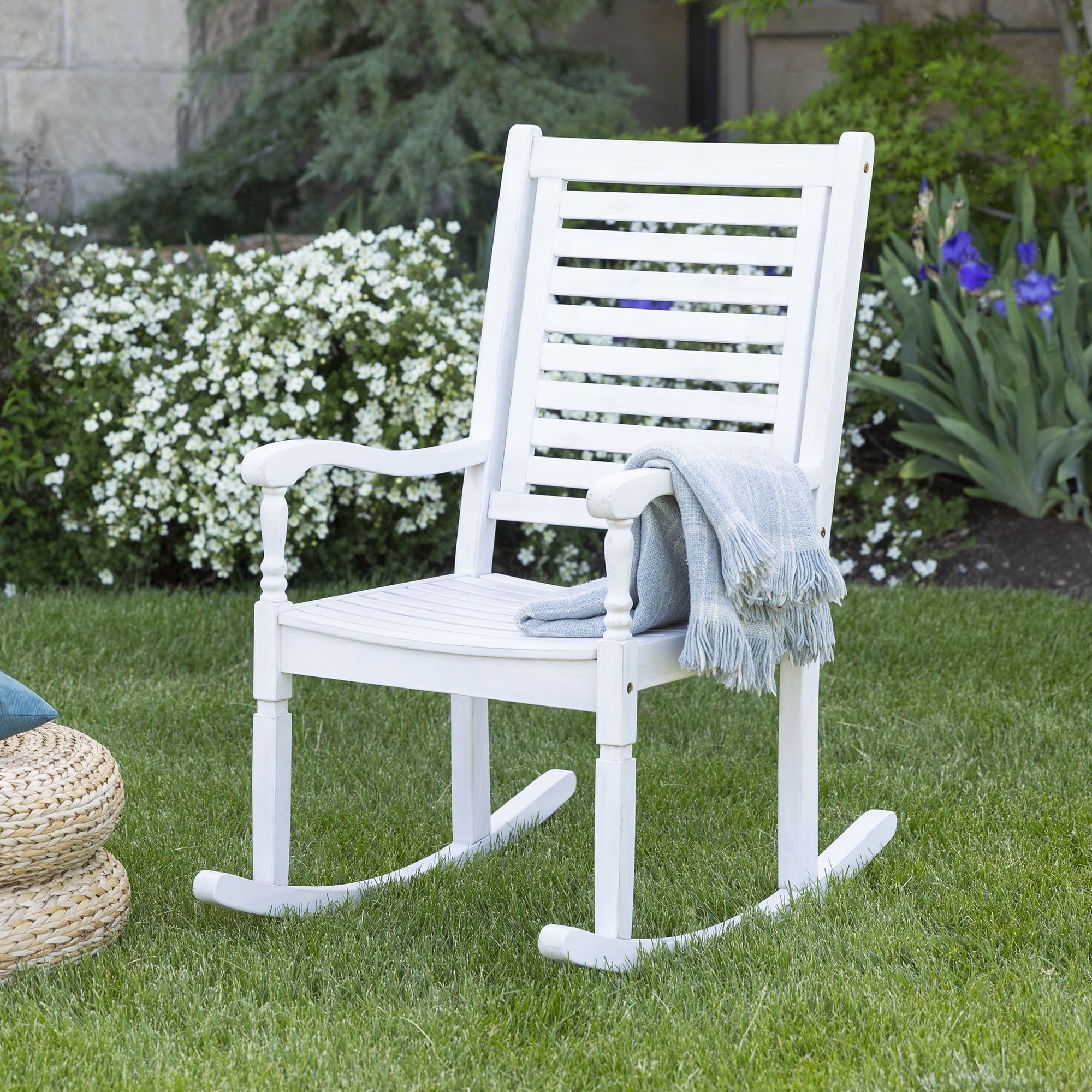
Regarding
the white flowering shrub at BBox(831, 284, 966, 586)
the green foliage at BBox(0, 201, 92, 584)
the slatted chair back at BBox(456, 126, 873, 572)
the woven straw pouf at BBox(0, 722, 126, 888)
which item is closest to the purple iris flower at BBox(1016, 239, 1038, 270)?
the white flowering shrub at BBox(831, 284, 966, 586)

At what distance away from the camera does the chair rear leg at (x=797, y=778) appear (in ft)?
6.78

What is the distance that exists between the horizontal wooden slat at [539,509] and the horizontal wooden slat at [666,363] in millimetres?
204

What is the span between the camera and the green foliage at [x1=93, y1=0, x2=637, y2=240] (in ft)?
14.9

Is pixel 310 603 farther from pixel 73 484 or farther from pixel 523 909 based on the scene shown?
pixel 73 484

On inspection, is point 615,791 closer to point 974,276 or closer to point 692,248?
point 692,248

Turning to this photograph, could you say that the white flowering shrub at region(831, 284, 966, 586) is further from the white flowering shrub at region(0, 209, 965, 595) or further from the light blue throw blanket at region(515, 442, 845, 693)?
the light blue throw blanket at region(515, 442, 845, 693)

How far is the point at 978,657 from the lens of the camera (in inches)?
125

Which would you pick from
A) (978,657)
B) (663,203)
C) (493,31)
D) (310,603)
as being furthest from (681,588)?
(493,31)

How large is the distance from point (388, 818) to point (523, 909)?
43cm

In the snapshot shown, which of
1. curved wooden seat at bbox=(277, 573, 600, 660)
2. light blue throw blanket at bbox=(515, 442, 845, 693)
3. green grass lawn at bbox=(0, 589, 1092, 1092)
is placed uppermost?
light blue throw blanket at bbox=(515, 442, 845, 693)

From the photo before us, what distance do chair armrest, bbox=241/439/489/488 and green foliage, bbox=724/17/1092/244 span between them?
7.61ft

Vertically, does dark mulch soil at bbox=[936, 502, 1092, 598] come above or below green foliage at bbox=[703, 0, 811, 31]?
below

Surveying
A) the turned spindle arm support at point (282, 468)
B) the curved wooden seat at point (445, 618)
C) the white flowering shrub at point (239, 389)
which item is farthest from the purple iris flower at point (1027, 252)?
the turned spindle arm support at point (282, 468)

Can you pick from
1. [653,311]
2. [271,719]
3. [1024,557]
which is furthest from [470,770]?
[1024,557]
